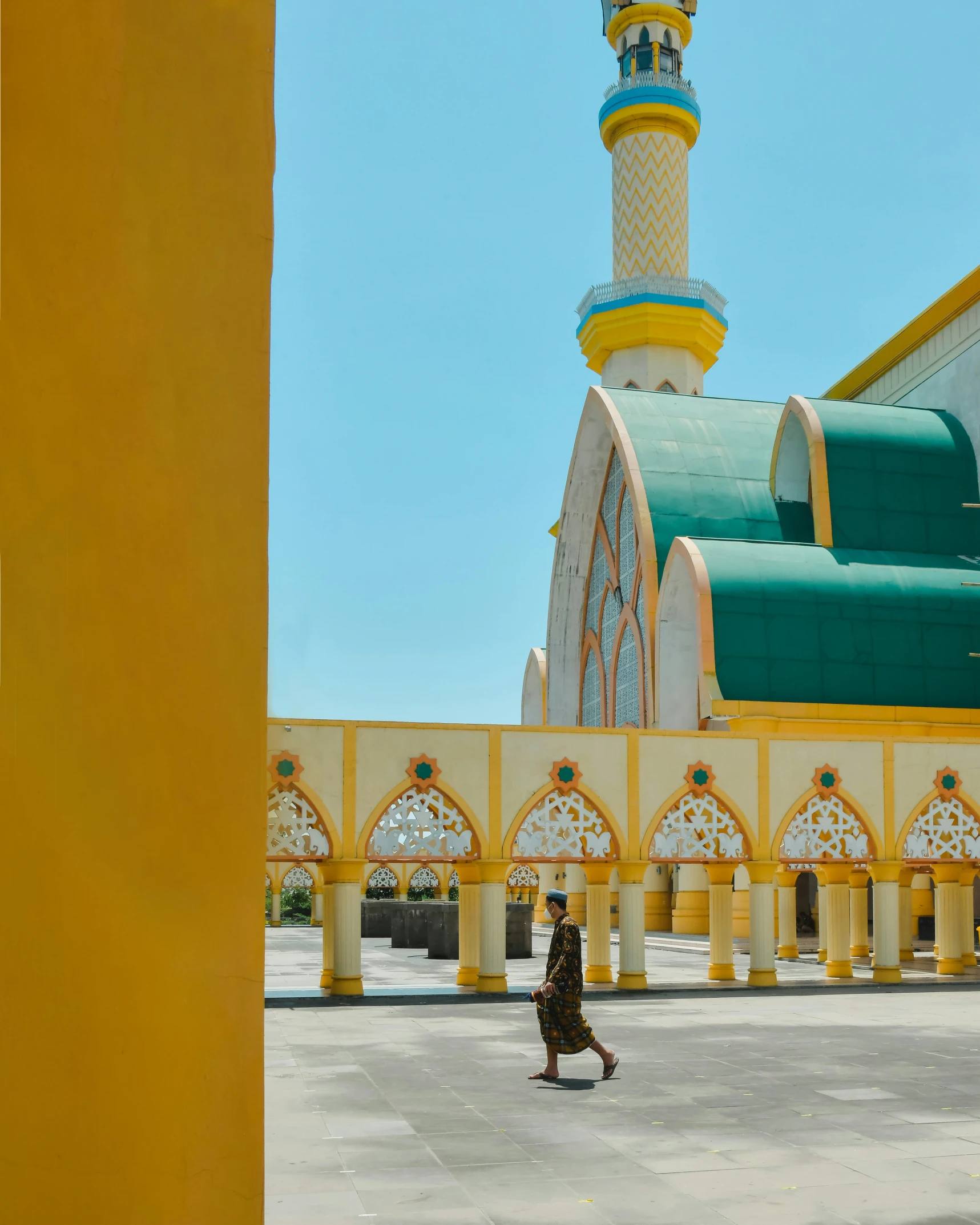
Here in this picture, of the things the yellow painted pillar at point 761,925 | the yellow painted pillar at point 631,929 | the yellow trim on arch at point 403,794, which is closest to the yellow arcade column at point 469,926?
the yellow trim on arch at point 403,794

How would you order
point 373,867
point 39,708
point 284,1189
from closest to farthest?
point 39,708 < point 284,1189 < point 373,867

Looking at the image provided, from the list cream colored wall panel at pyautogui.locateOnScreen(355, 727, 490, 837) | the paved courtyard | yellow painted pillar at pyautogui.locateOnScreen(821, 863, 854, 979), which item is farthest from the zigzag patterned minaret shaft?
the paved courtyard

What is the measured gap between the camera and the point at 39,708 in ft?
8.67

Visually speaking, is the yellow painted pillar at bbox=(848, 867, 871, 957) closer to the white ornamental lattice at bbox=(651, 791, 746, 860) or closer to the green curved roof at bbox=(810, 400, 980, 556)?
the green curved roof at bbox=(810, 400, 980, 556)

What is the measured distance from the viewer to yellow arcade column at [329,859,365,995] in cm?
1798

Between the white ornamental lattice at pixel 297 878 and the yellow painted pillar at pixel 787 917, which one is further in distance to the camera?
the white ornamental lattice at pixel 297 878

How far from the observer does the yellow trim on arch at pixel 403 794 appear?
1831cm

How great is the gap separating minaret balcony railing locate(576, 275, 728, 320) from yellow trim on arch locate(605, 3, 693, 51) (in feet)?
29.1

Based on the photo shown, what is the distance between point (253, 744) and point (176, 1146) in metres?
0.79

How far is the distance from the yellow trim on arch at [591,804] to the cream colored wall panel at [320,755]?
7.69ft

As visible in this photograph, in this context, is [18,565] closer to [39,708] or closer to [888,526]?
[39,708]

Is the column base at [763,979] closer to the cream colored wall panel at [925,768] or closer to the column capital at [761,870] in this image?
the column capital at [761,870]

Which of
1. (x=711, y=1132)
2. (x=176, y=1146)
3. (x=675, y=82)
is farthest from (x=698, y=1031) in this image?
(x=675, y=82)

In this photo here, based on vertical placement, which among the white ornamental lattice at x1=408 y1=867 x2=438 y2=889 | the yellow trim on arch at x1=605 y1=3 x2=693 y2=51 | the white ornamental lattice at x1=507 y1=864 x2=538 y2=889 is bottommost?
the white ornamental lattice at x1=408 y1=867 x2=438 y2=889
